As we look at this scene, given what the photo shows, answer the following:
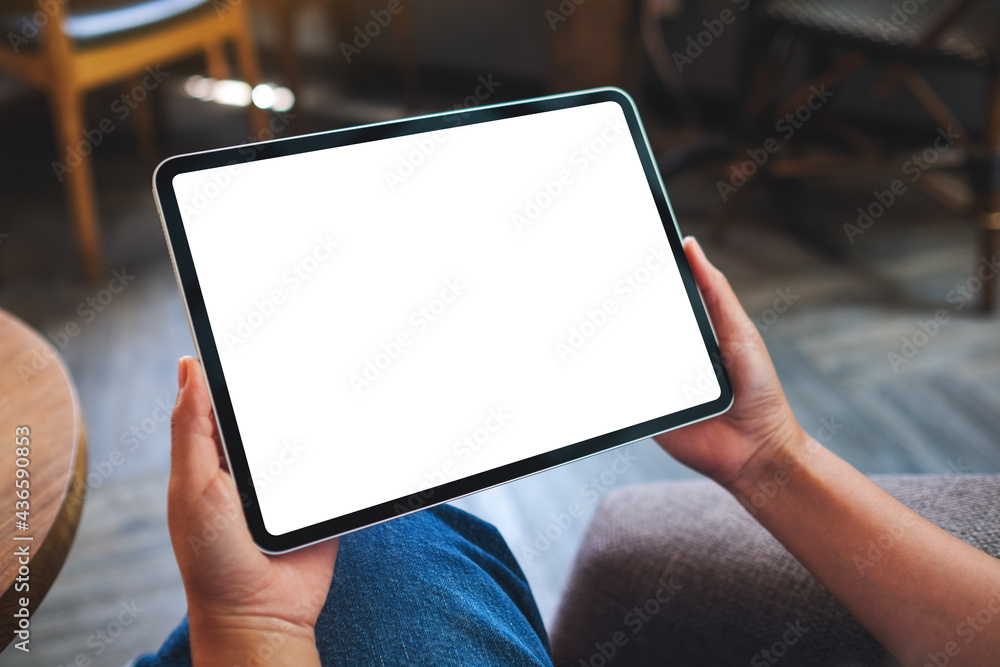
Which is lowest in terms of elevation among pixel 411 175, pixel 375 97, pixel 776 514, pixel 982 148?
pixel 375 97

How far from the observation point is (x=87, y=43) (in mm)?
1450

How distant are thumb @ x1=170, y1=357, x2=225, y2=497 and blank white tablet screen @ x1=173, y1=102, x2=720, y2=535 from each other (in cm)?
2

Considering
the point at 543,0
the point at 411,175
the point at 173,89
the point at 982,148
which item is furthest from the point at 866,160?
the point at 173,89

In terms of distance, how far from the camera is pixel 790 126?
1953mm

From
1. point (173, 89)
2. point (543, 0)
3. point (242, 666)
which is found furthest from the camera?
point (173, 89)

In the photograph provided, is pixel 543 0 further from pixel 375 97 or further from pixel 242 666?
pixel 242 666

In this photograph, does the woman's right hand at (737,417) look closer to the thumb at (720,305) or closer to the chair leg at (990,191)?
the thumb at (720,305)

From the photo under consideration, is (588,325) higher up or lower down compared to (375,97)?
higher up

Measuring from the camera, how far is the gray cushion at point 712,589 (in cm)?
49

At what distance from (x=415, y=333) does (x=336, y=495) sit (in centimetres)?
11

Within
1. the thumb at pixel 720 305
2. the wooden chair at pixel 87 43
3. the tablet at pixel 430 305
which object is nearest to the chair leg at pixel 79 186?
the wooden chair at pixel 87 43

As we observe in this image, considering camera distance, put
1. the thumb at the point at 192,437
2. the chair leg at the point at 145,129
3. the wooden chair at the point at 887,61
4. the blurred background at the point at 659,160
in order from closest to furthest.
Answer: the thumb at the point at 192,437
the blurred background at the point at 659,160
the wooden chair at the point at 887,61
the chair leg at the point at 145,129

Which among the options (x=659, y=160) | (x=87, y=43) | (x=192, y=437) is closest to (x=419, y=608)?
(x=192, y=437)

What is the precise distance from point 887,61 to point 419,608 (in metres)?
1.53
